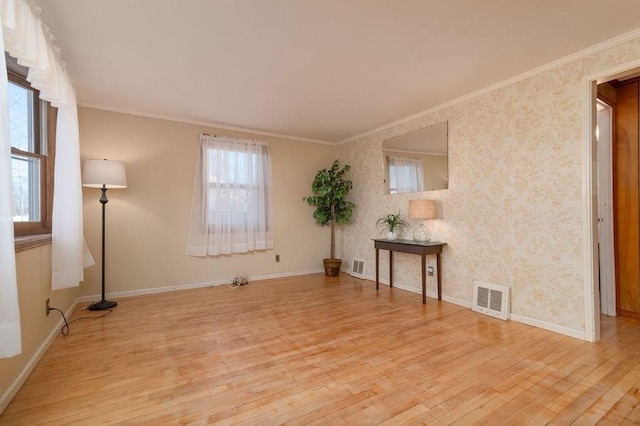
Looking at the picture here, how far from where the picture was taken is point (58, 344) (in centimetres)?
235

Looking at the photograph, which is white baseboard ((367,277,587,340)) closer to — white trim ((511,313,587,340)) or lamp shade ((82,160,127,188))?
white trim ((511,313,587,340))

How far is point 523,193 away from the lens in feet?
9.24

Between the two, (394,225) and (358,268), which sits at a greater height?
(394,225)

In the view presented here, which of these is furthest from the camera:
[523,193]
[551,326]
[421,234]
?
[421,234]

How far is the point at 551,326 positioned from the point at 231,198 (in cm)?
403

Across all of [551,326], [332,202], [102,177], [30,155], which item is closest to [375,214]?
[332,202]

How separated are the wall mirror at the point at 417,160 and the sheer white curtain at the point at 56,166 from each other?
3678 millimetres

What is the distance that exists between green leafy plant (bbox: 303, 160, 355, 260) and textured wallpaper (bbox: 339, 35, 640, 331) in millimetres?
1408

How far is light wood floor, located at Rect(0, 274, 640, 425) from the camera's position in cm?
154

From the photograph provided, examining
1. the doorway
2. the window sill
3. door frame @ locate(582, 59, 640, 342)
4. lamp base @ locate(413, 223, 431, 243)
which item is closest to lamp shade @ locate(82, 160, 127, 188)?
the window sill

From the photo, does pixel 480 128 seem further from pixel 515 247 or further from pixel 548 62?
pixel 515 247

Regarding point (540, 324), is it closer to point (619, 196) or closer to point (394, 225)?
point (619, 196)

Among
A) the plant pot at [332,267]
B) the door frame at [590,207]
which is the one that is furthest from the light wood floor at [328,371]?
the plant pot at [332,267]

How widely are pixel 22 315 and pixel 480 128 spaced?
4193 millimetres
